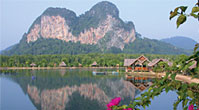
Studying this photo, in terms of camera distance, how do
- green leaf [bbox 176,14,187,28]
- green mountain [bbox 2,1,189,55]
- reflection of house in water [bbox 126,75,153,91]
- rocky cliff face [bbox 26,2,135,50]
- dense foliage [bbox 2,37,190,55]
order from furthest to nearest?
rocky cliff face [bbox 26,2,135,50] → green mountain [bbox 2,1,189,55] → dense foliage [bbox 2,37,190,55] → reflection of house in water [bbox 126,75,153,91] → green leaf [bbox 176,14,187,28]

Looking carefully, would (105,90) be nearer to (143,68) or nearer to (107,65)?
(143,68)

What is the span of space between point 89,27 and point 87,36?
513 cm

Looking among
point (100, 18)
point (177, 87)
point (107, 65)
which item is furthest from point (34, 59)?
point (100, 18)

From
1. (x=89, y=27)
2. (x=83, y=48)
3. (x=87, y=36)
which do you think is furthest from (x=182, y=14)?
(x=89, y=27)

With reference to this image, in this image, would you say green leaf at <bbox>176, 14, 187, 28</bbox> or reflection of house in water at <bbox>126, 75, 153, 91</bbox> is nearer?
green leaf at <bbox>176, 14, 187, 28</bbox>

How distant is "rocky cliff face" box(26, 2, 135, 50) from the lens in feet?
363

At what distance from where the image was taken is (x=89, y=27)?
11681cm

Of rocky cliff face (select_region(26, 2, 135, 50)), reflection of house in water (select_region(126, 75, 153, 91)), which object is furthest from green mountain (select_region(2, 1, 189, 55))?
reflection of house in water (select_region(126, 75, 153, 91))

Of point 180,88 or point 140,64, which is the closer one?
point 180,88

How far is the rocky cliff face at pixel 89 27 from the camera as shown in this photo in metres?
111

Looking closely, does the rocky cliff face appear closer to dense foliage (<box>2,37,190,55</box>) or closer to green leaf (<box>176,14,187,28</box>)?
dense foliage (<box>2,37,190,55</box>)

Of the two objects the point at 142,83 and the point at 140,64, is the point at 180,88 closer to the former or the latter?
the point at 142,83

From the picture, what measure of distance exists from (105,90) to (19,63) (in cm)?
3981

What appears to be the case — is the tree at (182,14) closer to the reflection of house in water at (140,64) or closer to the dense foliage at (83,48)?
the reflection of house in water at (140,64)
